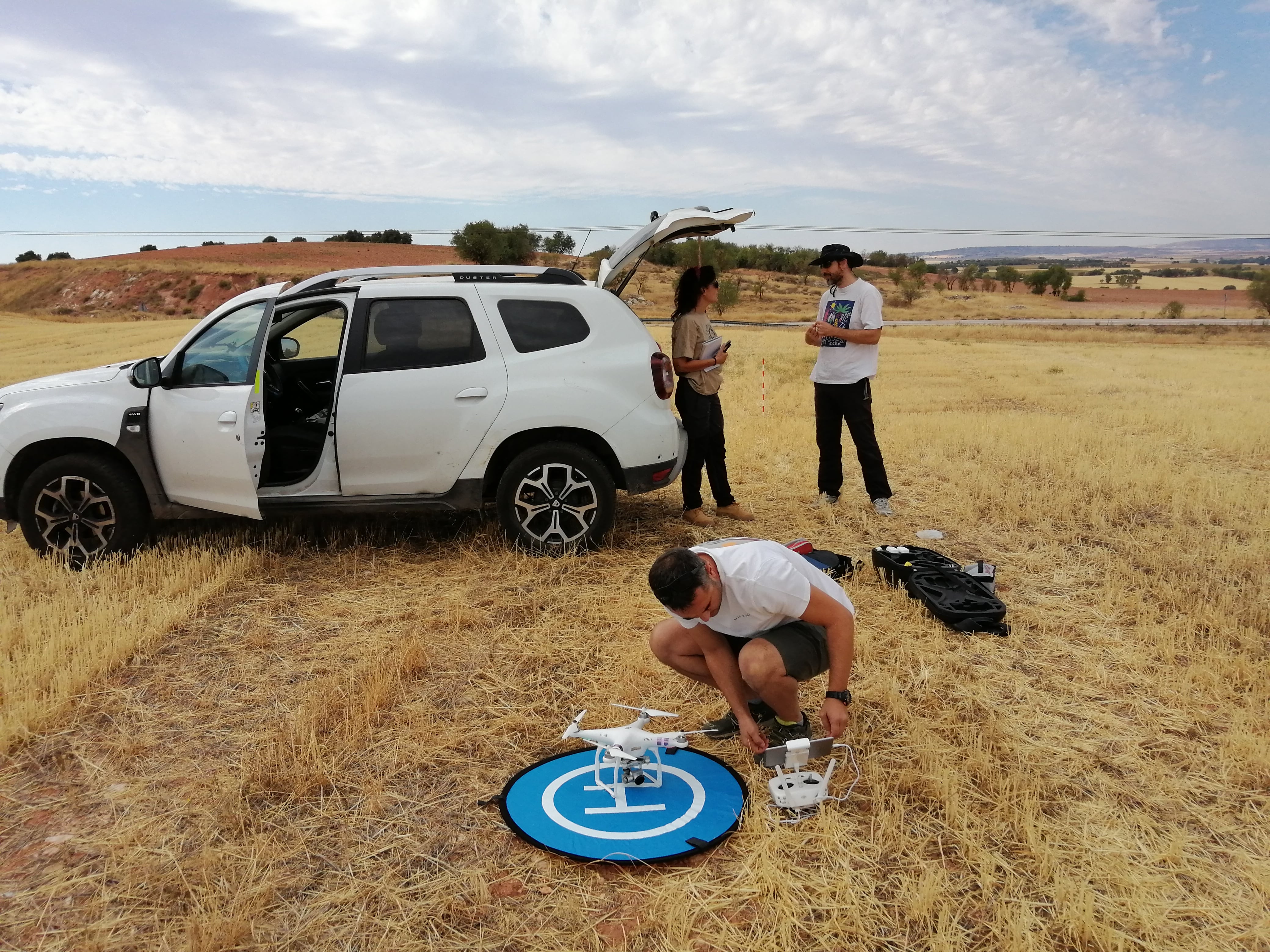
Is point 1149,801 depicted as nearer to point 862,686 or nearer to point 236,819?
point 862,686

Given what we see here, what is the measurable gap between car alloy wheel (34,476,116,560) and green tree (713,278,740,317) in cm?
3980

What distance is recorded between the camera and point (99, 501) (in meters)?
5.76

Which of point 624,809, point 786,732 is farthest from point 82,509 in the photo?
point 786,732

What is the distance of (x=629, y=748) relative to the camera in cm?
338

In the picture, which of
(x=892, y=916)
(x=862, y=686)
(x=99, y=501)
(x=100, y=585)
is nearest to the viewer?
(x=892, y=916)

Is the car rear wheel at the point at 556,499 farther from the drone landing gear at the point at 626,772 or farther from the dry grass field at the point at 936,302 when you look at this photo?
the dry grass field at the point at 936,302

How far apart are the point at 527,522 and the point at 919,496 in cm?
376

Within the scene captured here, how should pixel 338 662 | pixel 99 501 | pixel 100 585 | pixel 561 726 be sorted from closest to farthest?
pixel 561 726 → pixel 338 662 → pixel 100 585 → pixel 99 501

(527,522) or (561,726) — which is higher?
(527,522)

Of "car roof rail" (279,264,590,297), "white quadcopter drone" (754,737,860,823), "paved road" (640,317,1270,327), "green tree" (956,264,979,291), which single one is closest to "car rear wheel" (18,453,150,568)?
"car roof rail" (279,264,590,297)

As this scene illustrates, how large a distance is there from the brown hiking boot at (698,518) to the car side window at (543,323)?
1773 millimetres

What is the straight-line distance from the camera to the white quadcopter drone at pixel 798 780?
325 cm

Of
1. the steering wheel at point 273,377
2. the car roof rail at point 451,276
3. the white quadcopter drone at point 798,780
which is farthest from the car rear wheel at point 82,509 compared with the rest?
the white quadcopter drone at point 798,780

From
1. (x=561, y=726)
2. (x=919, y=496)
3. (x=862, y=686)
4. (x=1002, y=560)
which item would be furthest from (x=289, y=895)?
(x=919, y=496)
